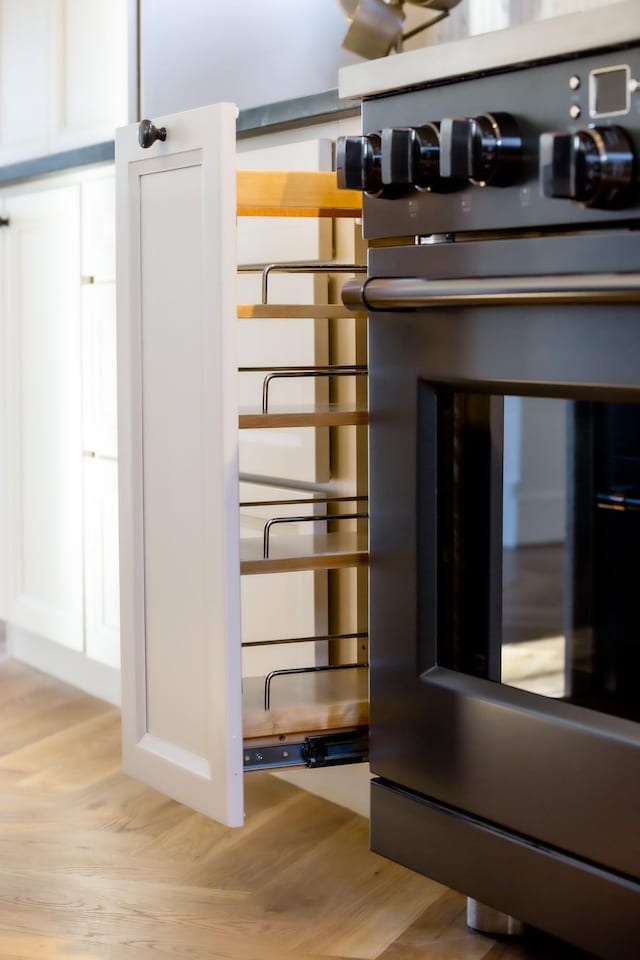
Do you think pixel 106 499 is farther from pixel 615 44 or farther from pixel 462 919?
pixel 615 44

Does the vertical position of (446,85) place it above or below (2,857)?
above

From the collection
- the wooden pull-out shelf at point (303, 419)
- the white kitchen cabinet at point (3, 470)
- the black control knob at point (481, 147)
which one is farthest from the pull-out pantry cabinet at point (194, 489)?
the white kitchen cabinet at point (3, 470)

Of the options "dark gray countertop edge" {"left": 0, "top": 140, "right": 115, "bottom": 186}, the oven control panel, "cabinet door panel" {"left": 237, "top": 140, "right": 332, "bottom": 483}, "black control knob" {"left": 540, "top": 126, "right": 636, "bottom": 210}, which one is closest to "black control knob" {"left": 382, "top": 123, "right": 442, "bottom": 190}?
the oven control panel

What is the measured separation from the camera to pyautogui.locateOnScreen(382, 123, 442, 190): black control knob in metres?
0.98

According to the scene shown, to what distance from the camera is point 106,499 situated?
6.36 ft

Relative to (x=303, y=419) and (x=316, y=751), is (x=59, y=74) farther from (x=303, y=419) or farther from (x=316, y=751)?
(x=316, y=751)

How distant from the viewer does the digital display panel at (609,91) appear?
0.87 m

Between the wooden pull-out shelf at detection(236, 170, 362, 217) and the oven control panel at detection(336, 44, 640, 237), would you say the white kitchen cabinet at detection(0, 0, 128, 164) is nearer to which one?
the wooden pull-out shelf at detection(236, 170, 362, 217)

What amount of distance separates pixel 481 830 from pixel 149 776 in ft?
1.38

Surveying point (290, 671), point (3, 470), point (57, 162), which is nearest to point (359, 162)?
point (290, 671)

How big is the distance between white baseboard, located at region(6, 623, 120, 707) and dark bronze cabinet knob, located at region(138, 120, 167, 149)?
1.11m

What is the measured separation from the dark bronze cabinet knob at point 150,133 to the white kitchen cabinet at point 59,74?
83 centimetres

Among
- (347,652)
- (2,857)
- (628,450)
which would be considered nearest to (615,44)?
(628,450)

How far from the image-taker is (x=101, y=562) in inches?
77.0
